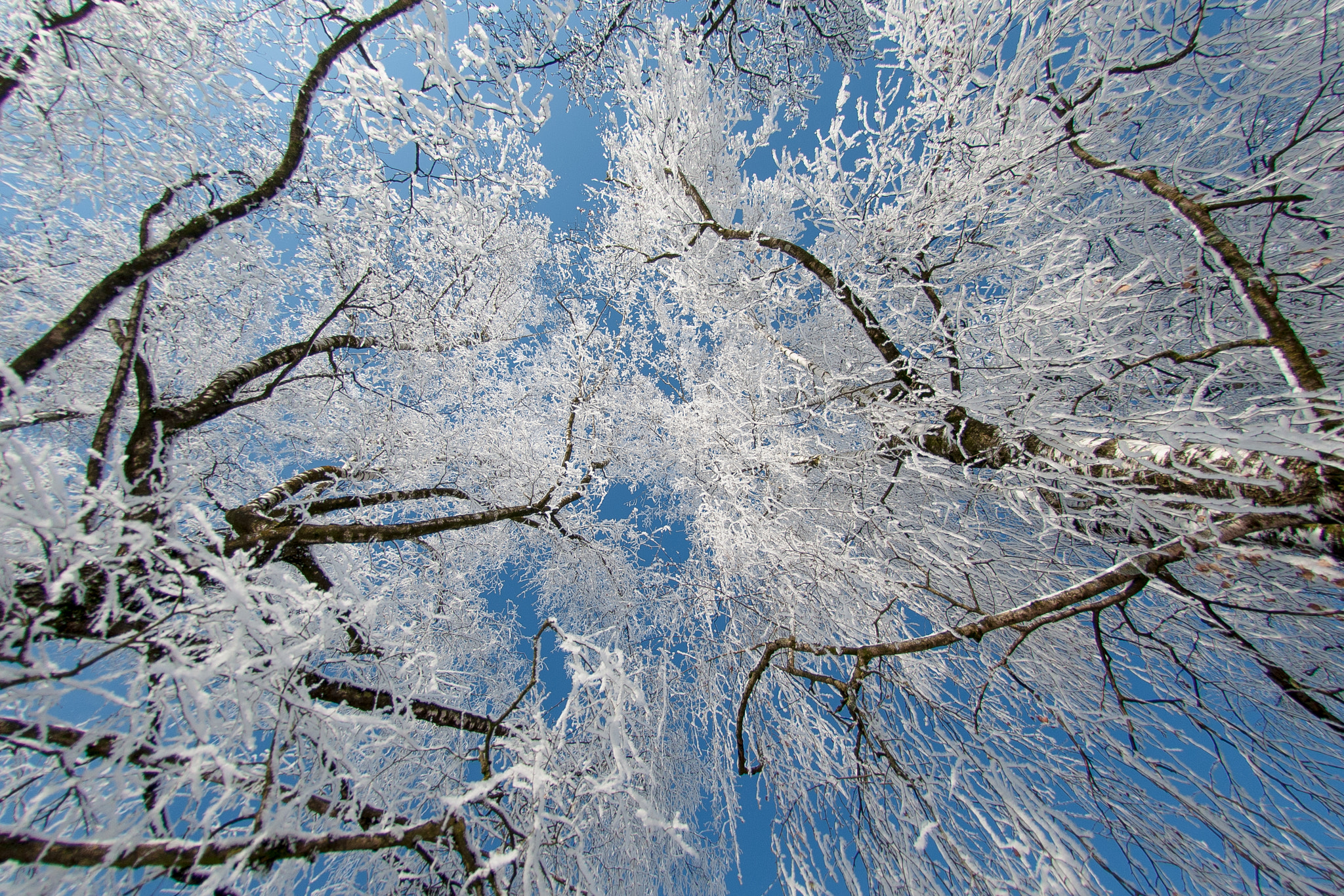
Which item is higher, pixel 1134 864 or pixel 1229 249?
pixel 1229 249

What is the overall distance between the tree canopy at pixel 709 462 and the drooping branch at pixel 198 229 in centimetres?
3

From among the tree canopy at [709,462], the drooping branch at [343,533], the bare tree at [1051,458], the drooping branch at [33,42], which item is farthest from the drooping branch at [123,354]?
the bare tree at [1051,458]

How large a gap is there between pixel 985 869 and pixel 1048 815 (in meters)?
0.82

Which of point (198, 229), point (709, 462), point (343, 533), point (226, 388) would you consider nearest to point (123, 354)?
point (226, 388)

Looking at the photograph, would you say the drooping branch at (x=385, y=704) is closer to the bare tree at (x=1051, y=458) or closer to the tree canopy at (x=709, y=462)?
the tree canopy at (x=709, y=462)

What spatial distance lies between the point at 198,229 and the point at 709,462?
409 cm

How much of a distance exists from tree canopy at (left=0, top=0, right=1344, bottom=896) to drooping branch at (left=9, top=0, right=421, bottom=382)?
0.09 ft

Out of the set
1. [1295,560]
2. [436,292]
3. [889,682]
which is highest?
[436,292]

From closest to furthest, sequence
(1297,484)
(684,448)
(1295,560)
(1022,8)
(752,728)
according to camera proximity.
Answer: (1295,560)
(1297,484)
(1022,8)
(752,728)
(684,448)

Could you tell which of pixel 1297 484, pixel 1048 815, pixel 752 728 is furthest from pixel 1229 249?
pixel 752 728

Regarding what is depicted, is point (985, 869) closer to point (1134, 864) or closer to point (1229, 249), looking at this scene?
point (1134, 864)

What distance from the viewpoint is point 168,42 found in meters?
2.73

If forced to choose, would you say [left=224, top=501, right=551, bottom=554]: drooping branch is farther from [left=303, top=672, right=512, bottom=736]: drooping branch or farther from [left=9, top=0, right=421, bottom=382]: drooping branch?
[left=9, top=0, right=421, bottom=382]: drooping branch

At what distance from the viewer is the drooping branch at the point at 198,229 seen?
2.29 meters
